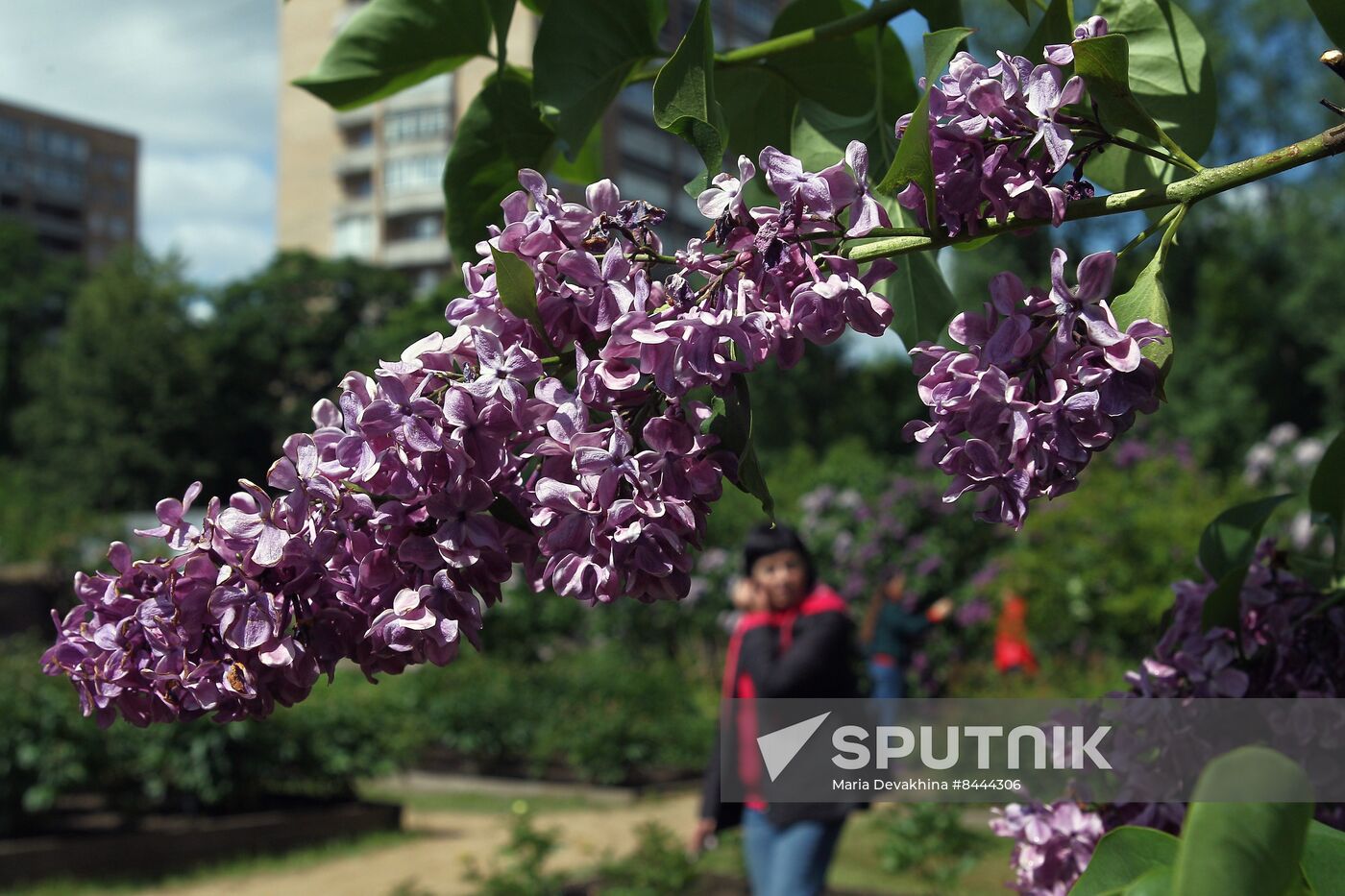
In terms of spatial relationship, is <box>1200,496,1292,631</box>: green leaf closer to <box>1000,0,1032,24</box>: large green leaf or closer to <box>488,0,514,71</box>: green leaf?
<box>1000,0,1032,24</box>: large green leaf

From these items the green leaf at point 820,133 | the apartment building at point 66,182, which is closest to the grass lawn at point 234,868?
the green leaf at point 820,133

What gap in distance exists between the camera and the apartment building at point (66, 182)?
86250mm

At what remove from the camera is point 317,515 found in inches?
35.7

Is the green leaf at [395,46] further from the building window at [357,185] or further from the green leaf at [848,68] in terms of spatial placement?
the building window at [357,185]

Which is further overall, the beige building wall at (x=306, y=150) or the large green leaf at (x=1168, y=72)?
the beige building wall at (x=306, y=150)

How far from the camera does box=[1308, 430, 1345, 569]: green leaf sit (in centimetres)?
132

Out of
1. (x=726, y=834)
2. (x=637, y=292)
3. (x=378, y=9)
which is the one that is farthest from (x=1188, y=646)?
(x=726, y=834)

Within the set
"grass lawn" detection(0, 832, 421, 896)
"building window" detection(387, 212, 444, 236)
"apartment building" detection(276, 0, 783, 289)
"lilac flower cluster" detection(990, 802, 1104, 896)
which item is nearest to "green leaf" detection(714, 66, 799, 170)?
"lilac flower cluster" detection(990, 802, 1104, 896)

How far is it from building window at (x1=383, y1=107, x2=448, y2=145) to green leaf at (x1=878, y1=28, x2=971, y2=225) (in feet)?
172

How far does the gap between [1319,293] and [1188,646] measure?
2992 centimetres

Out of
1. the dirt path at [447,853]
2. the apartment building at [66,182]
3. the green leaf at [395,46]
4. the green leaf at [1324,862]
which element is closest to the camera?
the green leaf at [1324,862]

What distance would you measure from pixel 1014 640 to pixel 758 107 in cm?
1127

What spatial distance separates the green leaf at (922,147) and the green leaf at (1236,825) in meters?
0.40

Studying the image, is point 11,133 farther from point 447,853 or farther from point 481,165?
point 481,165
